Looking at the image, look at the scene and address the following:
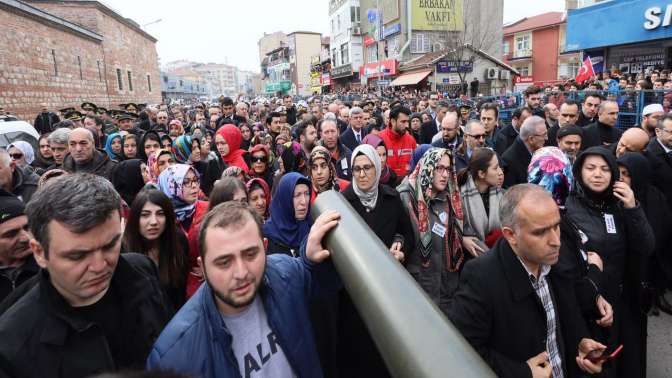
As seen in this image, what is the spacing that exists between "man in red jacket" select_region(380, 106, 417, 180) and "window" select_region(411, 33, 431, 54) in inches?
1252

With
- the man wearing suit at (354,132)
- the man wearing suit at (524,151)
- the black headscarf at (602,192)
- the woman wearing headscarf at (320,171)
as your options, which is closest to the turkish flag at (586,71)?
the man wearing suit at (354,132)

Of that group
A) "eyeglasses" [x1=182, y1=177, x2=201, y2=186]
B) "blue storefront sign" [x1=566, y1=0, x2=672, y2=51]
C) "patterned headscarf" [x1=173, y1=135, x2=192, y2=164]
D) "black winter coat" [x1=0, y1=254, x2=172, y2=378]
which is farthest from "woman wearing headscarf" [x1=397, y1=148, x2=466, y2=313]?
"blue storefront sign" [x1=566, y1=0, x2=672, y2=51]

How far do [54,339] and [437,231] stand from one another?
256 centimetres

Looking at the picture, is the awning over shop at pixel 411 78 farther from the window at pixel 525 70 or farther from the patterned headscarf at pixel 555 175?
the patterned headscarf at pixel 555 175

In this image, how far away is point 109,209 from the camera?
4.88ft

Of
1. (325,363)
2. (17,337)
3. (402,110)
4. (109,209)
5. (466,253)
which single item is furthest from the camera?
(402,110)

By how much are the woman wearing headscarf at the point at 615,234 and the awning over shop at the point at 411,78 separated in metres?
28.4

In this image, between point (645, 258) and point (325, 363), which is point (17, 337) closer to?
point (325, 363)

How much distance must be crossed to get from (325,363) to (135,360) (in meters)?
1.37

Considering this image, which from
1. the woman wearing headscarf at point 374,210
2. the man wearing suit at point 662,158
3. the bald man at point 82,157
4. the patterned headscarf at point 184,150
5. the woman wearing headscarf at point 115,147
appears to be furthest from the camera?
the woman wearing headscarf at point 115,147

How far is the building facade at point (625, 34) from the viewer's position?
18.0 m

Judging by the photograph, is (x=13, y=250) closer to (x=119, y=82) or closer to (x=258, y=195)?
(x=258, y=195)

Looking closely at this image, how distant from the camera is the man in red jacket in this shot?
6074 mm

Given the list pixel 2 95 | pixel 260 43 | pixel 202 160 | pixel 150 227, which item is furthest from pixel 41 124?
pixel 260 43
